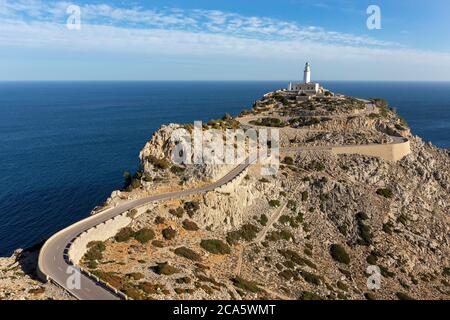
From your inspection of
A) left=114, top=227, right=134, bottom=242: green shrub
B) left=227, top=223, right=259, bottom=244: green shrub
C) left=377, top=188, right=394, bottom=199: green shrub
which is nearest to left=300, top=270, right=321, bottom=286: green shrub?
left=227, top=223, right=259, bottom=244: green shrub

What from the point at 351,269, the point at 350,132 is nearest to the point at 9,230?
the point at 351,269

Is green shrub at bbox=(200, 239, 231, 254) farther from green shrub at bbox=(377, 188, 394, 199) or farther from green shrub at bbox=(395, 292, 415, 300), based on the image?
green shrub at bbox=(377, 188, 394, 199)

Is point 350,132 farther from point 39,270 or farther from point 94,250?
point 39,270

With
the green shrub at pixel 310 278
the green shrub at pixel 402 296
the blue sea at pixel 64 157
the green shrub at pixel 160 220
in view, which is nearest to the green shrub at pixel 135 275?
the green shrub at pixel 160 220

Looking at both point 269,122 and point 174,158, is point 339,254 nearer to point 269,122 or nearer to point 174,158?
point 174,158

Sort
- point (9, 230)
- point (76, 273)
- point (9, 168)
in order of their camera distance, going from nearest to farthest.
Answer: point (76, 273), point (9, 230), point (9, 168)

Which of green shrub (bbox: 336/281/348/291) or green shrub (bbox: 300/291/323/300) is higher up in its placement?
green shrub (bbox: 300/291/323/300)

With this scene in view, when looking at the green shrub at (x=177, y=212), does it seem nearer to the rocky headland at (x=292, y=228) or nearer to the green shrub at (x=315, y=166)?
the rocky headland at (x=292, y=228)
